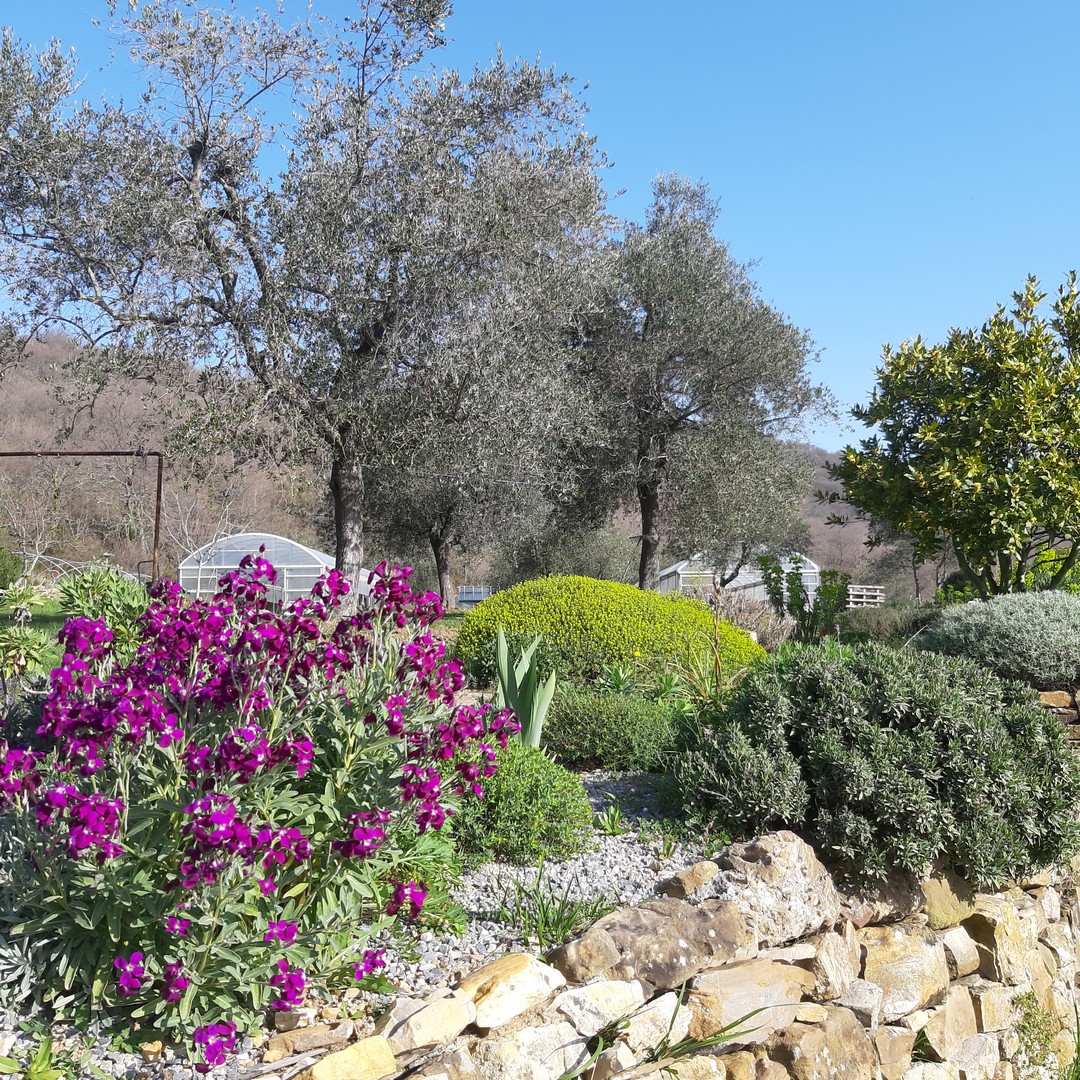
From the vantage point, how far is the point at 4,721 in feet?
11.7

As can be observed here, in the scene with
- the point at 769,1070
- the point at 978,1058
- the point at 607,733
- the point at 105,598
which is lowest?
the point at 978,1058

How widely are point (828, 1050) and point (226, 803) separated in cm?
260

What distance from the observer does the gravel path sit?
2652mm

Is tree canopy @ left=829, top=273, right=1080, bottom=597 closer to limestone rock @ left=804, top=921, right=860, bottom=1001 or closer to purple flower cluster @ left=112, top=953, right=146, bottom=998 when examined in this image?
limestone rock @ left=804, top=921, right=860, bottom=1001

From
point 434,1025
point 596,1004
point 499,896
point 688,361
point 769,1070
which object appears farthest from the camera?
point 688,361

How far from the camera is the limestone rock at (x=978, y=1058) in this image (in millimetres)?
4316

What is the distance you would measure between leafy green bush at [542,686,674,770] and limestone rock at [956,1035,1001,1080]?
203 cm

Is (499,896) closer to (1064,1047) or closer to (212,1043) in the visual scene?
(212,1043)

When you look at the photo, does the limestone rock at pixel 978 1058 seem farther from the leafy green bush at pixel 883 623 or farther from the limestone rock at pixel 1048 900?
the leafy green bush at pixel 883 623

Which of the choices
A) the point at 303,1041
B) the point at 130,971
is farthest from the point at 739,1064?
the point at 130,971

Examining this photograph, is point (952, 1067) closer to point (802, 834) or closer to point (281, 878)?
point (802, 834)

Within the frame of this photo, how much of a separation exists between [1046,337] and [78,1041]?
1016 centimetres

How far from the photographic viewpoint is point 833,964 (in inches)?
153

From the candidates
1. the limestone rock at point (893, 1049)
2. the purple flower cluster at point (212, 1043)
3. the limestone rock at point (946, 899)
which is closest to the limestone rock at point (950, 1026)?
the limestone rock at point (893, 1049)
